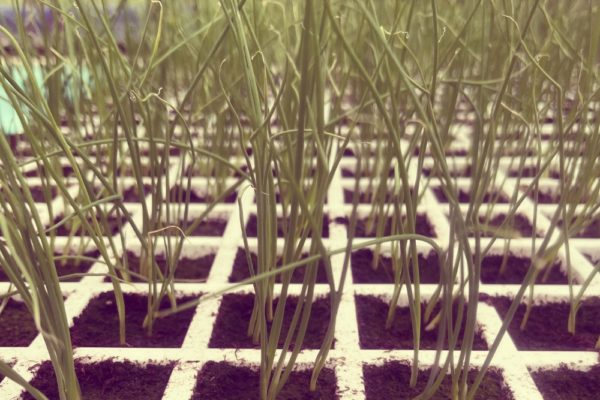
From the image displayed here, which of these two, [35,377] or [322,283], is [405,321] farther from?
[35,377]

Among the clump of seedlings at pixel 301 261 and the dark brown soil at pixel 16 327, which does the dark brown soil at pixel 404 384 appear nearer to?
the clump of seedlings at pixel 301 261

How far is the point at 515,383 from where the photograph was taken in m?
0.51

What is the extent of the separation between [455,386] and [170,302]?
1.15 ft

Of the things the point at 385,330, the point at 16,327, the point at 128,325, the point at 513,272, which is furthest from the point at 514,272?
the point at 16,327

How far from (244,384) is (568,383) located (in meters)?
0.31

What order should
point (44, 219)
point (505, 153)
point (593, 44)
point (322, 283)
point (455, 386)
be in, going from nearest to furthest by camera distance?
1. point (455, 386)
2. point (593, 44)
3. point (322, 283)
4. point (44, 219)
5. point (505, 153)

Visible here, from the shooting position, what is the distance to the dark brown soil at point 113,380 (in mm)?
509

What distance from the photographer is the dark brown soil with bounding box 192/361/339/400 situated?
0.51 meters

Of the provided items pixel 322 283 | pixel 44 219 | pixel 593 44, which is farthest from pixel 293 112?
pixel 44 219

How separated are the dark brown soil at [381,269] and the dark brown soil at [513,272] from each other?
0.22 feet

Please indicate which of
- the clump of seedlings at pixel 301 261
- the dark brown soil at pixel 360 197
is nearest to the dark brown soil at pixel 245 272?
the clump of seedlings at pixel 301 261

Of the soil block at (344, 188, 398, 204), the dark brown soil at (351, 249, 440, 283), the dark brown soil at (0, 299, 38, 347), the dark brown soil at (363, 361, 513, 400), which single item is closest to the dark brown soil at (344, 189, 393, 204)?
the soil block at (344, 188, 398, 204)

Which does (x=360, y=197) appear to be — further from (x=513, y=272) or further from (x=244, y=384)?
(x=244, y=384)

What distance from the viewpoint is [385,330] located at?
0.60 meters
